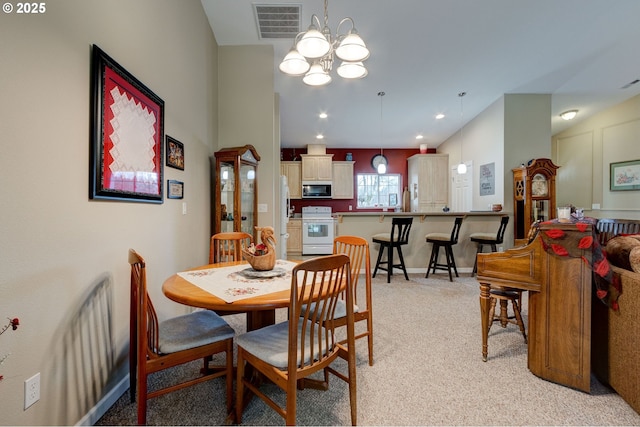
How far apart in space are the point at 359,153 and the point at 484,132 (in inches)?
124

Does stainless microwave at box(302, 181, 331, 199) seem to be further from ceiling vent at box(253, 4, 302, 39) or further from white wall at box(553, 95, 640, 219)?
white wall at box(553, 95, 640, 219)

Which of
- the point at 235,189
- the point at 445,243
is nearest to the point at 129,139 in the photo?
the point at 235,189

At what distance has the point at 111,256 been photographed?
5.14ft

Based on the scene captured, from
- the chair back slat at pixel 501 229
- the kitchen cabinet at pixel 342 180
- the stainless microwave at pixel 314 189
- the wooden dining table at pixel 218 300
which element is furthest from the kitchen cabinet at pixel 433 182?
the wooden dining table at pixel 218 300

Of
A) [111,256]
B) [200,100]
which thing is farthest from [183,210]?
[200,100]

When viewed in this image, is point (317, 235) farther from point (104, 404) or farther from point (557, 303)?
point (104, 404)

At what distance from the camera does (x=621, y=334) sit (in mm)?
1569

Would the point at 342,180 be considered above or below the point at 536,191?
above

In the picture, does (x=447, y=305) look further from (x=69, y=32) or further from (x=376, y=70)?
(x=69, y=32)

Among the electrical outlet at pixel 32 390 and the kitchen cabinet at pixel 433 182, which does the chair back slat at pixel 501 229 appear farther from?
the electrical outlet at pixel 32 390

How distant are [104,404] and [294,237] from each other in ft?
17.2

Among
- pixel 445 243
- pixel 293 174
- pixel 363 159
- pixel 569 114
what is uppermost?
pixel 569 114

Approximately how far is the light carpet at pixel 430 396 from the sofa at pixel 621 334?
104 mm

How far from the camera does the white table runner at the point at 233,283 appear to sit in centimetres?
138
